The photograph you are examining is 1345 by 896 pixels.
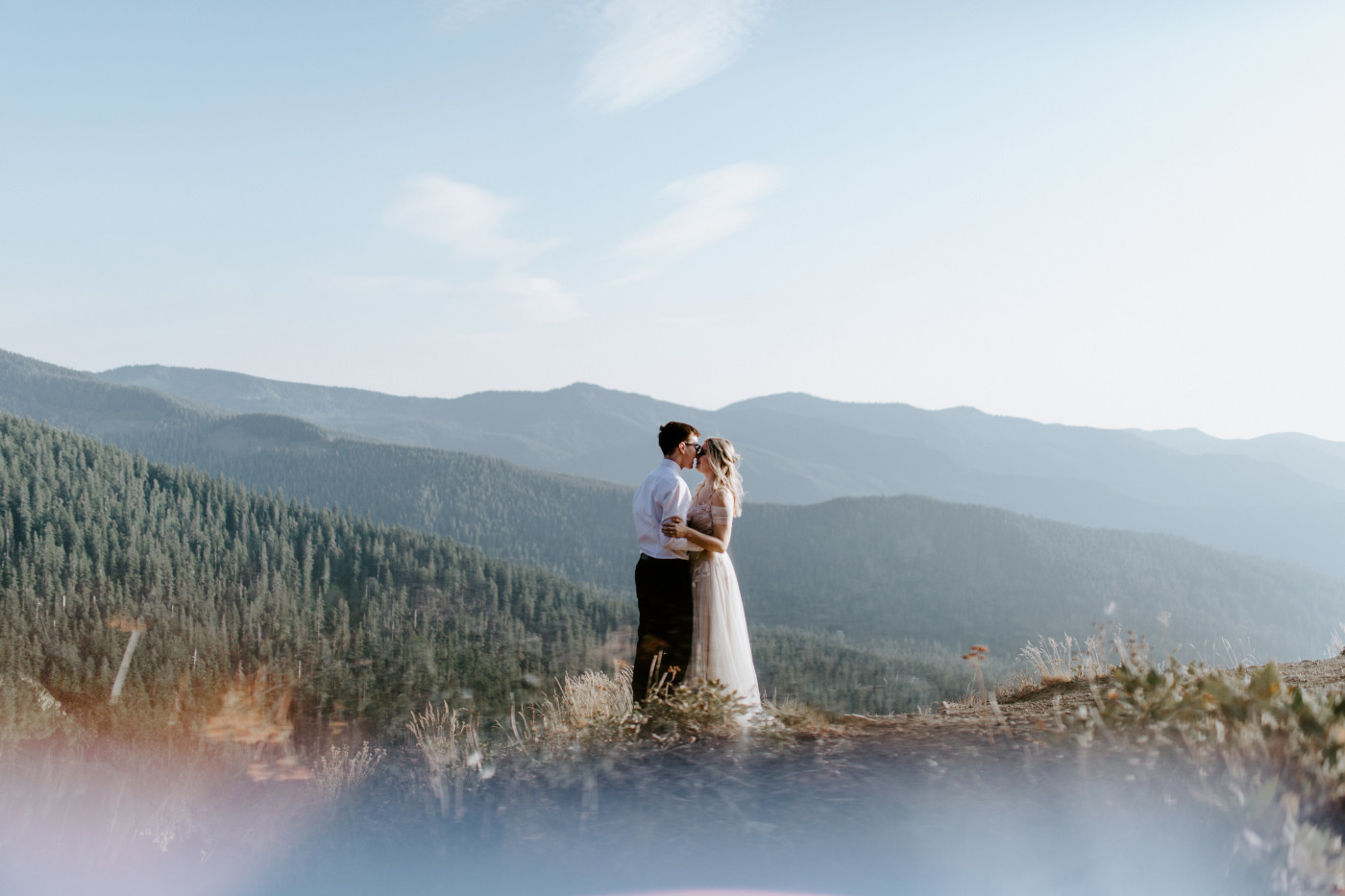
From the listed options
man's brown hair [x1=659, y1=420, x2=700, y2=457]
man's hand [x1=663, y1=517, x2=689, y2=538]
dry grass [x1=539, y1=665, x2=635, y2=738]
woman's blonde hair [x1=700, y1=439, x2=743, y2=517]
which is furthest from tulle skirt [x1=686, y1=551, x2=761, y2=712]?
man's brown hair [x1=659, y1=420, x2=700, y2=457]

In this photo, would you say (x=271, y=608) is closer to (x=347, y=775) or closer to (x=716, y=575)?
(x=347, y=775)

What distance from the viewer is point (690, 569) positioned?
653cm

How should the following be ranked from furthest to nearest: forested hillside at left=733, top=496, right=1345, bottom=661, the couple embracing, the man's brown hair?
1. forested hillside at left=733, top=496, right=1345, bottom=661
2. the man's brown hair
3. the couple embracing

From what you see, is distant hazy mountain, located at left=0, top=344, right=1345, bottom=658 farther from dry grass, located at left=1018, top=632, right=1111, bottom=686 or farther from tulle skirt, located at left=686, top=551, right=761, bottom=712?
tulle skirt, located at left=686, top=551, right=761, bottom=712

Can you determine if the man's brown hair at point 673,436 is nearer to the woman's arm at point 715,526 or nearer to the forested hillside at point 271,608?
the woman's arm at point 715,526

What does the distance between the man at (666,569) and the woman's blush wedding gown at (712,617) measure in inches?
3.1

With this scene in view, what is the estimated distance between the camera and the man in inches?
249

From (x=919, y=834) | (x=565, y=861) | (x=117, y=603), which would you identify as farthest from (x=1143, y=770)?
(x=117, y=603)

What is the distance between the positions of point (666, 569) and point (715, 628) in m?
0.58

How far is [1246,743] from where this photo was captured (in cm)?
392

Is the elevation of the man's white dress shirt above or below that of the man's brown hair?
below

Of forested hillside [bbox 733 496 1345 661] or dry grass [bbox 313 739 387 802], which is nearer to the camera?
dry grass [bbox 313 739 387 802]

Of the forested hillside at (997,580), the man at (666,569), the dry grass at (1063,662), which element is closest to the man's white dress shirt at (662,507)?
the man at (666,569)

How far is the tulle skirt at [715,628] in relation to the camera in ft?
21.0
